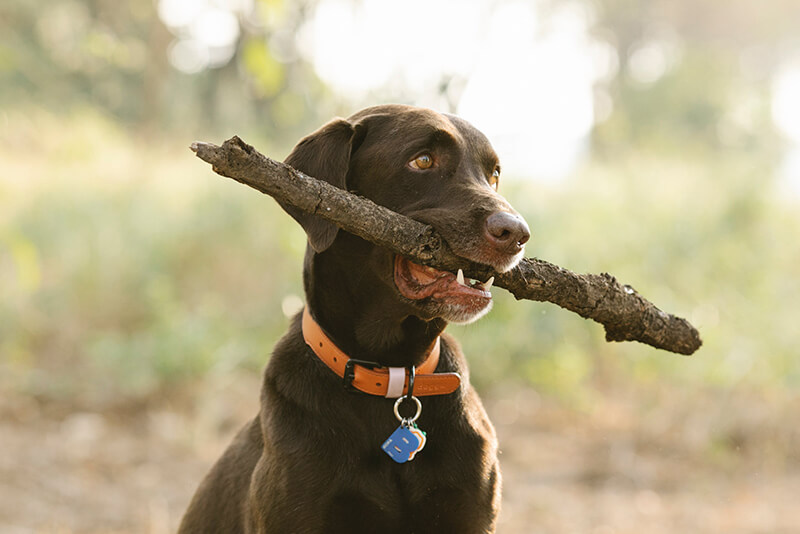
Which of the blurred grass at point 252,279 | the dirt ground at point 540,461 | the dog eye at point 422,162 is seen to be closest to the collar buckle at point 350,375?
the dog eye at point 422,162

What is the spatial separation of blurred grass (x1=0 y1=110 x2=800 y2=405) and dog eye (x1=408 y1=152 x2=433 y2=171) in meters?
2.86

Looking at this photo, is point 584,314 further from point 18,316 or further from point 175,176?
point 175,176

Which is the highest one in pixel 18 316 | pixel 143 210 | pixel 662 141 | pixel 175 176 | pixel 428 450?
pixel 662 141

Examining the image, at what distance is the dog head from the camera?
8.18 ft

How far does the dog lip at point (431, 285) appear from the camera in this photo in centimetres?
256

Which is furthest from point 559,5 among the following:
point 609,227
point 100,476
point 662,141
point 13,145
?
point 100,476

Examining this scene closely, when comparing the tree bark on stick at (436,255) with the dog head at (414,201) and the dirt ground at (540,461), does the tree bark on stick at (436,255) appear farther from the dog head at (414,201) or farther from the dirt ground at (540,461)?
the dirt ground at (540,461)

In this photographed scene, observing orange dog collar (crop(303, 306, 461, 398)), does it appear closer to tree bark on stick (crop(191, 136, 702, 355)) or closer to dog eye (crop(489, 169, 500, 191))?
tree bark on stick (crop(191, 136, 702, 355))

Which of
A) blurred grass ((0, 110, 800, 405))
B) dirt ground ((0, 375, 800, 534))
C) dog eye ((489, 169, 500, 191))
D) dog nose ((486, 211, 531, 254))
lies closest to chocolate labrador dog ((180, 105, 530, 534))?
dog nose ((486, 211, 531, 254))

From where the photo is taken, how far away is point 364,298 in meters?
2.76

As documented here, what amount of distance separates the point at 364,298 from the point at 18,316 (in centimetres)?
543

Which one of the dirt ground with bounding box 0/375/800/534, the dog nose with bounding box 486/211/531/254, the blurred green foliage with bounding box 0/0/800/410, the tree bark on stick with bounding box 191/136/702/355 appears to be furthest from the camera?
the blurred green foliage with bounding box 0/0/800/410

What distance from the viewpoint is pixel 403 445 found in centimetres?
252

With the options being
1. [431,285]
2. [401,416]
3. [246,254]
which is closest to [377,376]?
[401,416]
